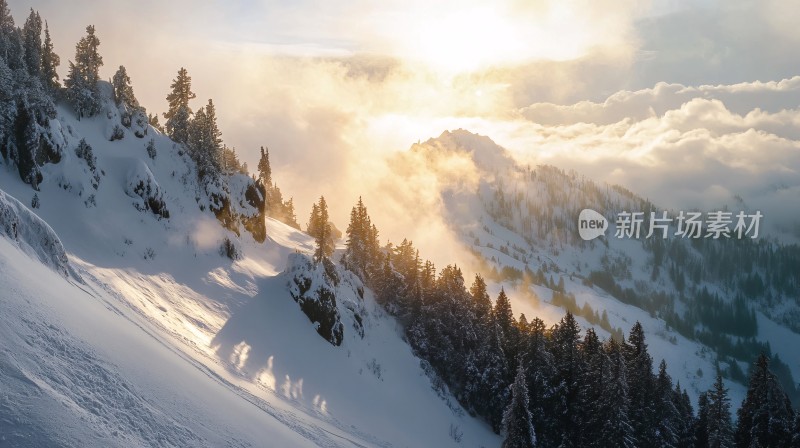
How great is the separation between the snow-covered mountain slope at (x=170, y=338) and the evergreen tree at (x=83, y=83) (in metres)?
1.54

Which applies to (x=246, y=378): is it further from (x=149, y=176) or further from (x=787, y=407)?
(x=787, y=407)

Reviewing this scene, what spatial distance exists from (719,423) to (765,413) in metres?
4.25

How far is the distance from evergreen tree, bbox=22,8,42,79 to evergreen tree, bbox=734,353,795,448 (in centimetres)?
7450

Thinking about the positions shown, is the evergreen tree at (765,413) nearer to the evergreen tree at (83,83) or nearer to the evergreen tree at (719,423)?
the evergreen tree at (719,423)

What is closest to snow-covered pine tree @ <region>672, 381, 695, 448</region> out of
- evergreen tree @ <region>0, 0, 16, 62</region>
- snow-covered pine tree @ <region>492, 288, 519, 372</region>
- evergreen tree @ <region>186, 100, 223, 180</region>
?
snow-covered pine tree @ <region>492, 288, 519, 372</region>

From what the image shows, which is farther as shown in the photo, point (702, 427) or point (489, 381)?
point (489, 381)

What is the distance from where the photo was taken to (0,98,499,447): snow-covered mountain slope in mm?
9016

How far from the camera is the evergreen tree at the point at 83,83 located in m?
Result: 46.8

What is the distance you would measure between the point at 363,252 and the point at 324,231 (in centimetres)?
1069

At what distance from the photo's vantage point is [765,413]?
39188 mm

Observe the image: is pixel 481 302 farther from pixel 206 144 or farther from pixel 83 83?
pixel 83 83

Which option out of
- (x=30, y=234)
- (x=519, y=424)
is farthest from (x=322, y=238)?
(x=30, y=234)

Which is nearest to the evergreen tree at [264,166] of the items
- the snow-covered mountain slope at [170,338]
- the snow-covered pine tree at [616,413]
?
the snow-covered mountain slope at [170,338]

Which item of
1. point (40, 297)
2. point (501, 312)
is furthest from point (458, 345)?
point (40, 297)
